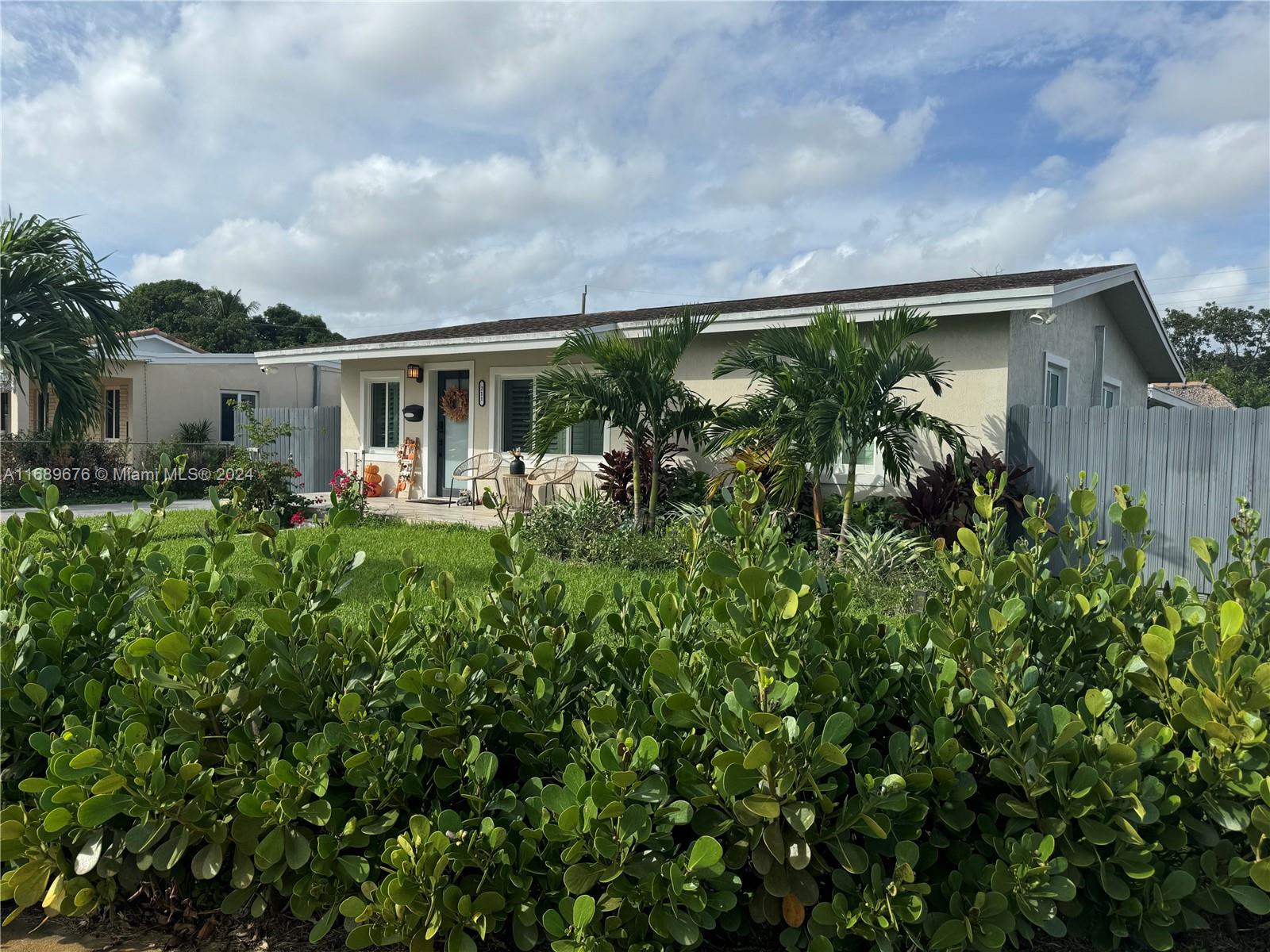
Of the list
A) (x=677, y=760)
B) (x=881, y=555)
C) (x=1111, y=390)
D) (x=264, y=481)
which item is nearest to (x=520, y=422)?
(x=264, y=481)

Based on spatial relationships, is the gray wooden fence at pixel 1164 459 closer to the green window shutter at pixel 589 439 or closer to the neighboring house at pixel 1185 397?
the green window shutter at pixel 589 439

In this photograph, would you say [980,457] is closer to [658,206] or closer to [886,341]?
[886,341]

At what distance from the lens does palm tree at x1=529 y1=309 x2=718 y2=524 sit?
9.74 metres

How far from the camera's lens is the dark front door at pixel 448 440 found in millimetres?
15219

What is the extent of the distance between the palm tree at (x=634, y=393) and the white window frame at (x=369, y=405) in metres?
6.32

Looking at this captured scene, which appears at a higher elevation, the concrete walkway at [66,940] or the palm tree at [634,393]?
the palm tree at [634,393]

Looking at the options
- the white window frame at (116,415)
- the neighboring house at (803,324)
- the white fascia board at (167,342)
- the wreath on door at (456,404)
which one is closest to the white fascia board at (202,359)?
the white fascia board at (167,342)

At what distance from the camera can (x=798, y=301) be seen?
12.4m

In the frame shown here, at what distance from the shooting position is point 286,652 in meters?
2.22

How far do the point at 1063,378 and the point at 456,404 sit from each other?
9831mm

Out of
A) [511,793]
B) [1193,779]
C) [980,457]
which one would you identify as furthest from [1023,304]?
[511,793]

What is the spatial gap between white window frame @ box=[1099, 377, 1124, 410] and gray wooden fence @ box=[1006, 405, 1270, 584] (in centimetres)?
314

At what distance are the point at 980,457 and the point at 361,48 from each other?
7.47m

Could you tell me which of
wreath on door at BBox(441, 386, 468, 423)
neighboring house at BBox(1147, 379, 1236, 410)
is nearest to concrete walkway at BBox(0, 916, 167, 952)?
wreath on door at BBox(441, 386, 468, 423)
